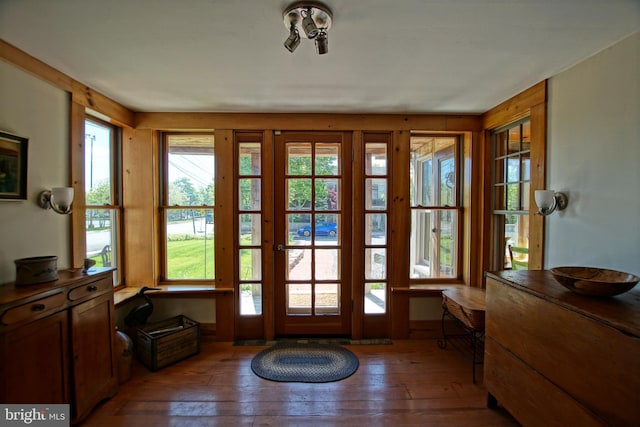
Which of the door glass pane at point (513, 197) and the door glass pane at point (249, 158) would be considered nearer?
the door glass pane at point (513, 197)

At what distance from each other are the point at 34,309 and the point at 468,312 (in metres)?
2.84

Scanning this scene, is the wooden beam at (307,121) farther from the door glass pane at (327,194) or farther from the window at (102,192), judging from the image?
the door glass pane at (327,194)

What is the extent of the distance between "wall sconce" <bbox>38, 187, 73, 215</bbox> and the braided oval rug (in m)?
1.89

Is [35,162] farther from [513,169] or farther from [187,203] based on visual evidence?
[513,169]

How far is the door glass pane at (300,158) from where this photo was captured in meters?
2.78

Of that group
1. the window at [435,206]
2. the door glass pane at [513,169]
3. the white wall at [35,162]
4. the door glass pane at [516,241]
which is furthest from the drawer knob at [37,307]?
the door glass pane at [513,169]

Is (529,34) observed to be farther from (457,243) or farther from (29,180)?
(29,180)

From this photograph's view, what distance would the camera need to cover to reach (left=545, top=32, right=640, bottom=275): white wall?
145cm

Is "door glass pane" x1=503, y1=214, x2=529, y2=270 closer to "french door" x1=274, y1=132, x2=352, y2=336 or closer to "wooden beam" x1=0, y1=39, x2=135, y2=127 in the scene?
"french door" x1=274, y1=132, x2=352, y2=336

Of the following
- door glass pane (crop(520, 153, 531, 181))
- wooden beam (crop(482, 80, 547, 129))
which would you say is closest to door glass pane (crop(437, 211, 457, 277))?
door glass pane (crop(520, 153, 531, 181))

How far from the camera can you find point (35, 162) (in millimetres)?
1745

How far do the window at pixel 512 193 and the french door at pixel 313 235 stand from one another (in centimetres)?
154

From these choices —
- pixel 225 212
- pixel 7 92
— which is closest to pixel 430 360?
pixel 225 212

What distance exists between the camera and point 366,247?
2.81 metres
